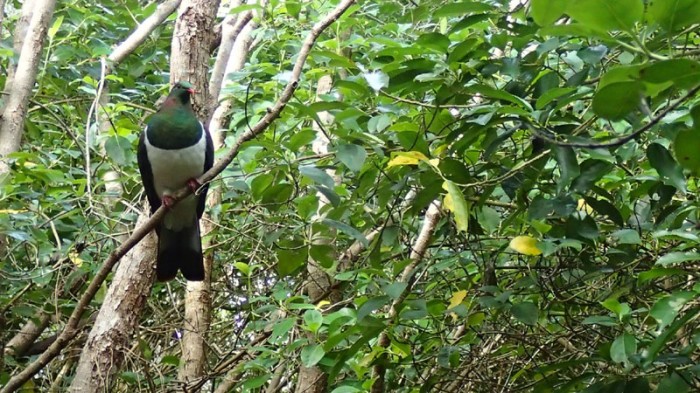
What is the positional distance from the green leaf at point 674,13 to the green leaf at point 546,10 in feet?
0.38

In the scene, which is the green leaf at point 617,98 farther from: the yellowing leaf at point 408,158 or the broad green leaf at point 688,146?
the yellowing leaf at point 408,158

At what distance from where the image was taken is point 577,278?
7.13 feet

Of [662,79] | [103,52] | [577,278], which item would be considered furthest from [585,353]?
[103,52]

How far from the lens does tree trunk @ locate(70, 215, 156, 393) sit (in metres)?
2.47

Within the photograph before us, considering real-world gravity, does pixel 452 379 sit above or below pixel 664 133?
below

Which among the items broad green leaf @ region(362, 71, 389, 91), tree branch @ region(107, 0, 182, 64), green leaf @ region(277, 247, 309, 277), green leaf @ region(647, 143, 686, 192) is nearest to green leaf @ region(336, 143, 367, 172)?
broad green leaf @ region(362, 71, 389, 91)

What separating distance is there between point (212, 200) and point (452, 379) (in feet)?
5.08

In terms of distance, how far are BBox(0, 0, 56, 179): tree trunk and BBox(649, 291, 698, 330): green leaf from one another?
2267mm

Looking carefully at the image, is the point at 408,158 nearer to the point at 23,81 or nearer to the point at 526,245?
the point at 526,245

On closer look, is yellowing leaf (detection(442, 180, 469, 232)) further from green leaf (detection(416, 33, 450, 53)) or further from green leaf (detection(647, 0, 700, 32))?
green leaf (detection(647, 0, 700, 32))

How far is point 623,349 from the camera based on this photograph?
66.2 inches

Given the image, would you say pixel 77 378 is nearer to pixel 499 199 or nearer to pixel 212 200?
pixel 212 200

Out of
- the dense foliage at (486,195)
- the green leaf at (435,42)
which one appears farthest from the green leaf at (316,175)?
the green leaf at (435,42)

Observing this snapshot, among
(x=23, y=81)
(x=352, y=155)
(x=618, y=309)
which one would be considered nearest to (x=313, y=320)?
(x=352, y=155)
